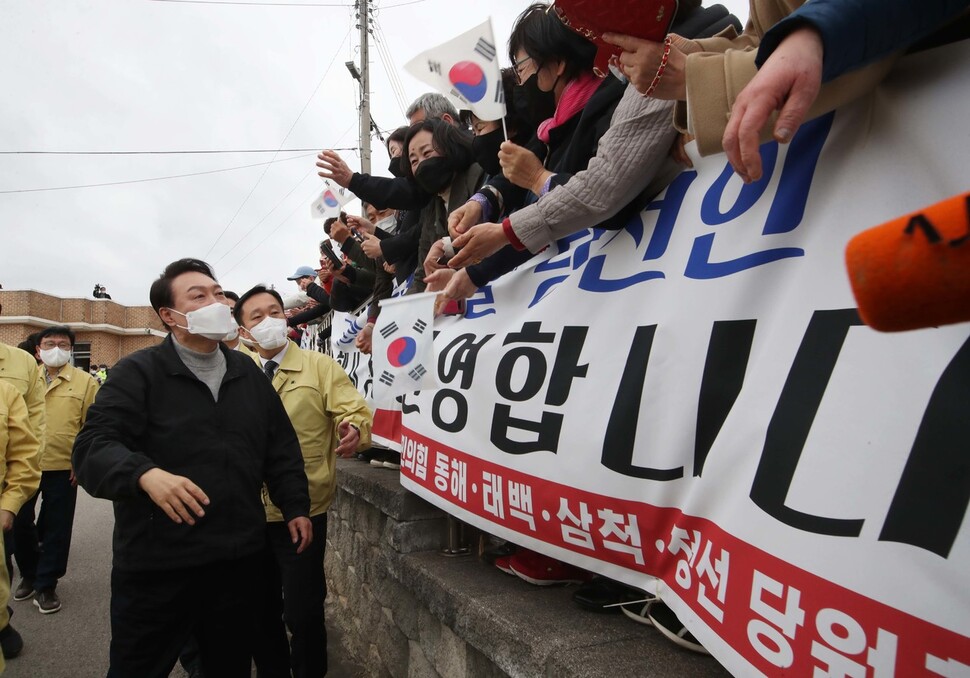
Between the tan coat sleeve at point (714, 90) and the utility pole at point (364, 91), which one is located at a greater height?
the utility pole at point (364, 91)

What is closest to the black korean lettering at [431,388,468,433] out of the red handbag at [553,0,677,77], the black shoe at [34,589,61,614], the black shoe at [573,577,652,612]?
the black shoe at [573,577,652,612]

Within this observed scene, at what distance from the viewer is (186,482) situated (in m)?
2.15

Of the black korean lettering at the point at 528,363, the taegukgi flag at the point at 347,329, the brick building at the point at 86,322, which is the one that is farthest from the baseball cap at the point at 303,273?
the brick building at the point at 86,322

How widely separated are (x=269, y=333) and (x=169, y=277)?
721mm

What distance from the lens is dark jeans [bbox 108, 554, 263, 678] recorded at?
2273 millimetres

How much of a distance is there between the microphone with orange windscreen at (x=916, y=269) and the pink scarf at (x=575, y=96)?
1.82 m

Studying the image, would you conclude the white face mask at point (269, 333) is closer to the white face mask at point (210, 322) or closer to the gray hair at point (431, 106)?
the white face mask at point (210, 322)

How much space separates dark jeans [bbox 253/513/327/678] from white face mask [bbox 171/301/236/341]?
108 cm

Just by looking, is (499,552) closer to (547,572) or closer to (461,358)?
(547,572)

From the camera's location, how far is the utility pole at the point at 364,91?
14.6 meters

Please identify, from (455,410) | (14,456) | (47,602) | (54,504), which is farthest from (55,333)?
(455,410)

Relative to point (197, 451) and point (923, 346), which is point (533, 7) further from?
point (197, 451)

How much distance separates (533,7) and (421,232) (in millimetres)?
1703

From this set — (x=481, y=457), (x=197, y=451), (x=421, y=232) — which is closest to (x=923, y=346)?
(x=481, y=457)
